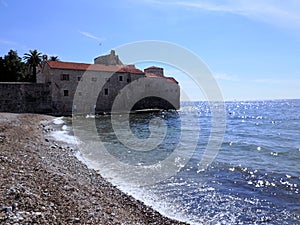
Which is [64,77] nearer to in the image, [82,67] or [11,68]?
[82,67]

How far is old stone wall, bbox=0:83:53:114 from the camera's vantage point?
37094 millimetres

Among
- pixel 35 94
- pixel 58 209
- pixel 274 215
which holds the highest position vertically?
pixel 35 94

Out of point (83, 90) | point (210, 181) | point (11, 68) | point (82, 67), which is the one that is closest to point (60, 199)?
point (210, 181)

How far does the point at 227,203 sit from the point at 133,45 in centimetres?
1524

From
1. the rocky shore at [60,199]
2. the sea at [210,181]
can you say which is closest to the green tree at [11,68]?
the sea at [210,181]

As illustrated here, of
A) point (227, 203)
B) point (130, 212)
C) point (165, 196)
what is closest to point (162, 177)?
point (165, 196)

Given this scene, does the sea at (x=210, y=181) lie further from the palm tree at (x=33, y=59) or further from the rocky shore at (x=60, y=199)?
the palm tree at (x=33, y=59)

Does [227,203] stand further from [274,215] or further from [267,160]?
[267,160]

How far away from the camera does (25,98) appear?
127 feet

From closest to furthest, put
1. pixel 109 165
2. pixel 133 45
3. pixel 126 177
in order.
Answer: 1. pixel 126 177
2. pixel 109 165
3. pixel 133 45

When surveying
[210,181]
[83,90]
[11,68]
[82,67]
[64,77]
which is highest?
[11,68]

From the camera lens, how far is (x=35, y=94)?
1553 inches

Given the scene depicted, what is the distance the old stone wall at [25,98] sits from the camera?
37094 millimetres

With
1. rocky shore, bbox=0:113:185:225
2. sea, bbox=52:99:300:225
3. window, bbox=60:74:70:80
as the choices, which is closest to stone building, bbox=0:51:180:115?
window, bbox=60:74:70:80
